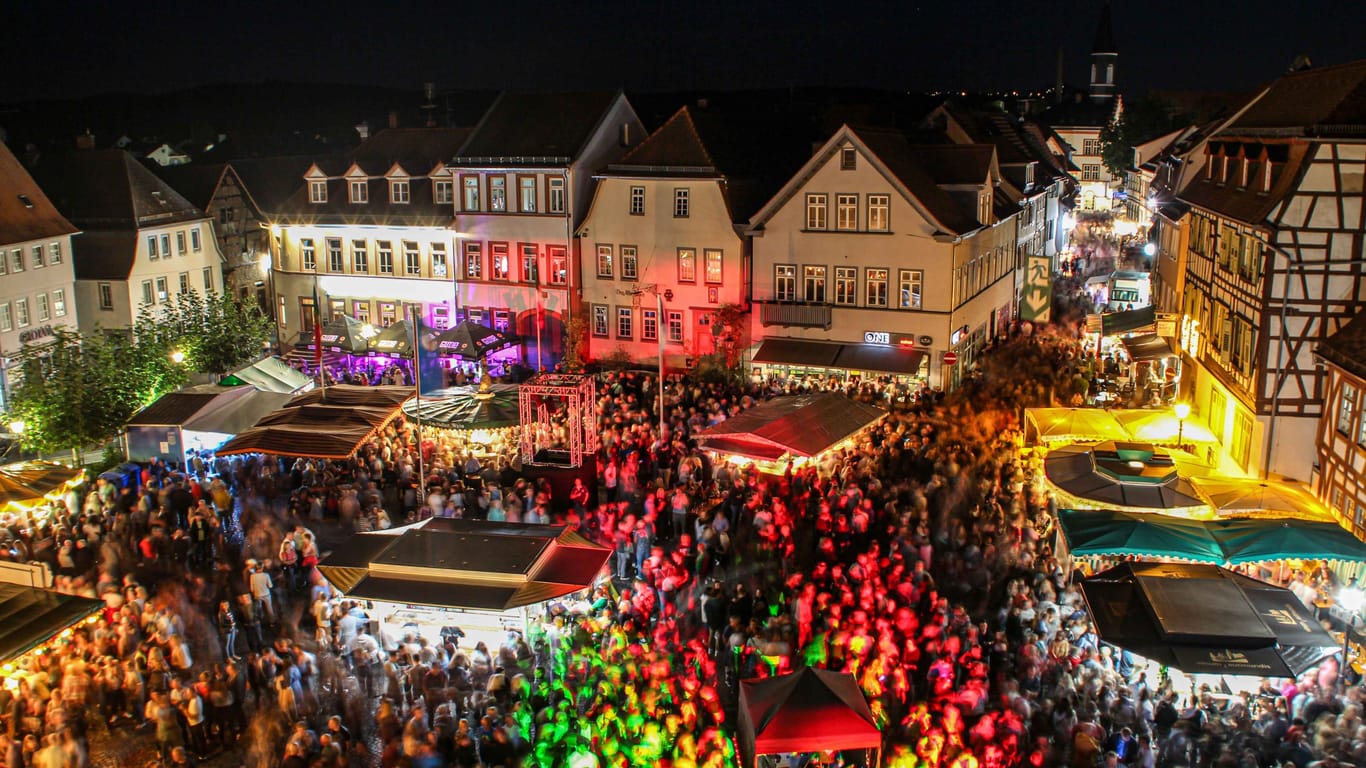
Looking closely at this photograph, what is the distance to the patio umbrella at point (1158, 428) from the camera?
22.1 m

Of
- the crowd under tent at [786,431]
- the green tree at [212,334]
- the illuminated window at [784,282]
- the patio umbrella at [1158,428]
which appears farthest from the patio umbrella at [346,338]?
the patio umbrella at [1158,428]

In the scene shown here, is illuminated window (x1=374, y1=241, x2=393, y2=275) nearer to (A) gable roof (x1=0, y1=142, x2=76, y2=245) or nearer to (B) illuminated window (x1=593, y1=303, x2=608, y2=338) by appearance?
(B) illuminated window (x1=593, y1=303, x2=608, y2=338)

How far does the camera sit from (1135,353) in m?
29.0

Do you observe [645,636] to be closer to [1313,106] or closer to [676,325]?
[1313,106]

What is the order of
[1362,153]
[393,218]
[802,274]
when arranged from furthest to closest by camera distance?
1. [393,218]
2. [802,274]
3. [1362,153]

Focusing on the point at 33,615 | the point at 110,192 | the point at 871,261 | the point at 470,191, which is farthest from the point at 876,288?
the point at 110,192

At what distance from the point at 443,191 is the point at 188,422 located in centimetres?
1665

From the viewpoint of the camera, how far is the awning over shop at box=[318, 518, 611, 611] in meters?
14.9

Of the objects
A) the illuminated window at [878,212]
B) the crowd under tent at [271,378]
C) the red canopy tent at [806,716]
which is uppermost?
the illuminated window at [878,212]

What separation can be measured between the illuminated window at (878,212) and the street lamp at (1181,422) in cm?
1042

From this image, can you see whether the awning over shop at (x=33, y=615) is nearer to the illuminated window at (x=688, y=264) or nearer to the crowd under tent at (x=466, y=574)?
the crowd under tent at (x=466, y=574)

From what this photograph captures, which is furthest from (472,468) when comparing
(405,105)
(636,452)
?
(405,105)

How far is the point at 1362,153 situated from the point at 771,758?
53.2 ft

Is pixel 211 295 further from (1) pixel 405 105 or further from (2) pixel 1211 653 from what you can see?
(1) pixel 405 105
